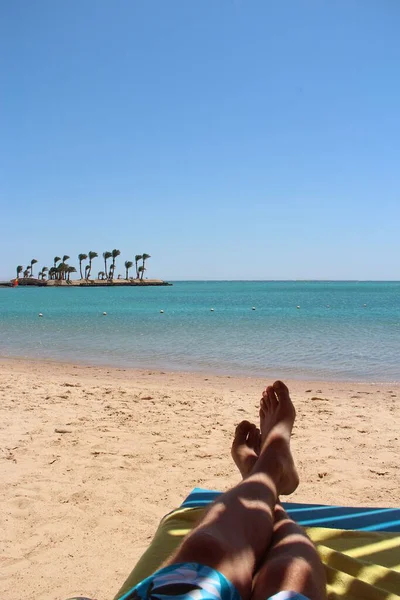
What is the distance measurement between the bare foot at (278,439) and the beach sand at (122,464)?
65cm

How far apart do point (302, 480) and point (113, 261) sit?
93.3 metres

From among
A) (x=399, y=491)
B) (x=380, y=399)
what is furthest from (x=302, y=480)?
(x=380, y=399)

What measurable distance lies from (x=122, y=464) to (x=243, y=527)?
2208 mm

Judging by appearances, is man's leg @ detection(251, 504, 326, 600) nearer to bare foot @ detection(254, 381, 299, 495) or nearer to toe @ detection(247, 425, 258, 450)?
bare foot @ detection(254, 381, 299, 495)

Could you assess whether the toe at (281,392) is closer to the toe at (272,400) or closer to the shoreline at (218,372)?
the toe at (272,400)

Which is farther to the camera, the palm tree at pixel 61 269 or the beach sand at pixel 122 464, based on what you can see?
the palm tree at pixel 61 269

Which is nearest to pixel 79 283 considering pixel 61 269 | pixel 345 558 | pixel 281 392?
pixel 61 269

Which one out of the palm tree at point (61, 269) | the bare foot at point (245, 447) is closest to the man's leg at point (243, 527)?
the bare foot at point (245, 447)

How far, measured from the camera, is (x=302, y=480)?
10.3 ft

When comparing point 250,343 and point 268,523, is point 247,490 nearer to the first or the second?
point 268,523

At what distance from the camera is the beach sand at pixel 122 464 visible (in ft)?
7.30

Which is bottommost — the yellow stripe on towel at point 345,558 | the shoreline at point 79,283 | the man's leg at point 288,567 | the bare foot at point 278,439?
the yellow stripe on towel at point 345,558

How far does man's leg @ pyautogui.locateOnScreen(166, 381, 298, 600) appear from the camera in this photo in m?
1.14

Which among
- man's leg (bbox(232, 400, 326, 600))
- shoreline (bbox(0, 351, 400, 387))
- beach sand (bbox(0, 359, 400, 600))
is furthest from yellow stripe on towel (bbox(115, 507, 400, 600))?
shoreline (bbox(0, 351, 400, 387))
